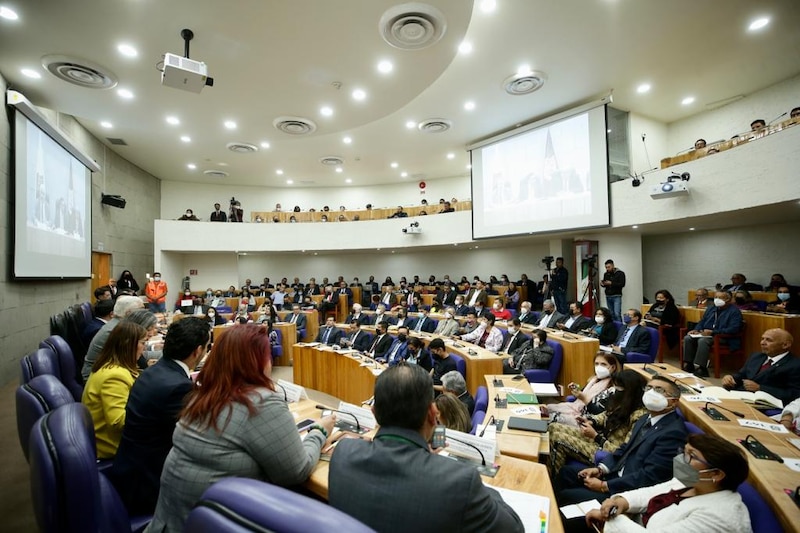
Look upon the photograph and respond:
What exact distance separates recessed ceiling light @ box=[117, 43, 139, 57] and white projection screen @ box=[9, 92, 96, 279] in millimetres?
2223

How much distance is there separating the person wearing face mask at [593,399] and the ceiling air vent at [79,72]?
6.59m

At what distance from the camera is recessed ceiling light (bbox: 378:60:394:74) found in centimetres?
448

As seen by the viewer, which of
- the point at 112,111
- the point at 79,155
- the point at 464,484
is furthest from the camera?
the point at 79,155

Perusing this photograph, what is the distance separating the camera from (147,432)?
1635 millimetres

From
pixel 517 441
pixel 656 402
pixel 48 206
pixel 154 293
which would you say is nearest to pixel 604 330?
pixel 656 402

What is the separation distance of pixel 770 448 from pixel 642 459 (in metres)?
0.75

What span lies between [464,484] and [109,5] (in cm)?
512

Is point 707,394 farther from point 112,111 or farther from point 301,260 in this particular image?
point 301,260

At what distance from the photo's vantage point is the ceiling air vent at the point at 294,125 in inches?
229

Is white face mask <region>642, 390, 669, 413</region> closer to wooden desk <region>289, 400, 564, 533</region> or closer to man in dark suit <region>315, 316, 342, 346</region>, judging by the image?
wooden desk <region>289, 400, 564, 533</region>

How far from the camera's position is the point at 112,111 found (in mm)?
5625

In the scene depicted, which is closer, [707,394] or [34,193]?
[707,394]

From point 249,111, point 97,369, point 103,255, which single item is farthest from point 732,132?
point 103,255

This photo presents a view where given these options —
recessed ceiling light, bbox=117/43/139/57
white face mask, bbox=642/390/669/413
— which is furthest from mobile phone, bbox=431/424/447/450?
recessed ceiling light, bbox=117/43/139/57
